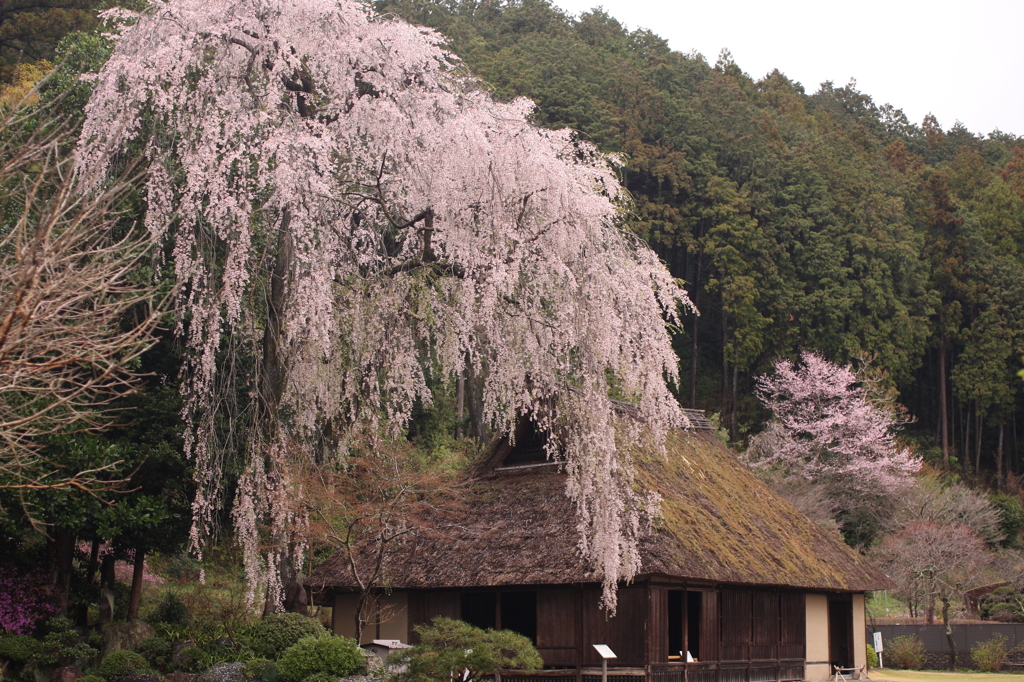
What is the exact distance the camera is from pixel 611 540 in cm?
1000

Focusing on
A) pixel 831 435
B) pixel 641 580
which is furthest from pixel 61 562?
pixel 831 435

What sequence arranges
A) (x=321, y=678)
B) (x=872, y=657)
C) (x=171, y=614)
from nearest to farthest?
1. (x=321, y=678)
2. (x=171, y=614)
3. (x=872, y=657)

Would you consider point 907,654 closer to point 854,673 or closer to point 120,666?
point 854,673

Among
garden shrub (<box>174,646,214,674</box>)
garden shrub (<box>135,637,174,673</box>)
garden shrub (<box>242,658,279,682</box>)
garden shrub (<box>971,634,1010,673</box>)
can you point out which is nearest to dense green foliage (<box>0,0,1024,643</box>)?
garden shrub (<box>971,634,1010,673</box>)

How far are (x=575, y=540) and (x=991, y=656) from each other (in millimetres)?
14241

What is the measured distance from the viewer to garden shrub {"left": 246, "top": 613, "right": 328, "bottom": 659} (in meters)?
11.1

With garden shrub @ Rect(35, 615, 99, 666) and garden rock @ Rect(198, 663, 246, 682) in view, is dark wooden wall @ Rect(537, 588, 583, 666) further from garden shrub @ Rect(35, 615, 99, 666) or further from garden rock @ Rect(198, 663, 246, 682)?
garden shrub @ Rect(35, 615, 99, 666)

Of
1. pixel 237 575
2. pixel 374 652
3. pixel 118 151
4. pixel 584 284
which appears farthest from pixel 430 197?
pixel 237 575

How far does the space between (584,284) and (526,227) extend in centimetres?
86

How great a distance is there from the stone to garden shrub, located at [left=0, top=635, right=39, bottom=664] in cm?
39

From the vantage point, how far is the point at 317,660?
403 inches

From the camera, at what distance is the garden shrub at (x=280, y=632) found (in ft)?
36.6

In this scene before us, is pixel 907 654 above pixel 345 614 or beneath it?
beneath

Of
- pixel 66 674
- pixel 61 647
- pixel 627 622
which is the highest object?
pixel 627 622
